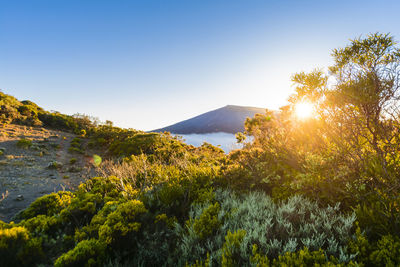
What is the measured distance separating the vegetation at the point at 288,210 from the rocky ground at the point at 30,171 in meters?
1.29

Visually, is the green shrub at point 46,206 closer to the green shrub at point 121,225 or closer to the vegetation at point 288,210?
the vegetation at point 288,210

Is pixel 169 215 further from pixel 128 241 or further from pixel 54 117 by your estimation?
pixel 54 117

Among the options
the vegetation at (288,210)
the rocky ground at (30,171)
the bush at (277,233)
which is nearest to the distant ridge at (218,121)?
the rocky ground at (30,171)

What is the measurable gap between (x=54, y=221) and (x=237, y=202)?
161 inches

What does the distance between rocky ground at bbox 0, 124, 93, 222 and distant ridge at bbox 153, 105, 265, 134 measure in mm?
81550

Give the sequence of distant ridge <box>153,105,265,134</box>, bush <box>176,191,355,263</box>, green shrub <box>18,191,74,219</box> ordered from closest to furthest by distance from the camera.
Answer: bush <box>176,191,355,263</box>, green shrub <box>18,191,74,219</box>, distant ridge <box>153,105,265,134</box>

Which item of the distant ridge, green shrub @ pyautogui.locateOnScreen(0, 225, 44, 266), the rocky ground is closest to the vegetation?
green shrub @ pyautogui.locateOnScreen(0, 225, 44, 266)

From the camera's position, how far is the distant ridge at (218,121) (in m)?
99.3

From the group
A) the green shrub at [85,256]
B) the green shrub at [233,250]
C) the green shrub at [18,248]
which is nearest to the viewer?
the green shrub at [233,250]

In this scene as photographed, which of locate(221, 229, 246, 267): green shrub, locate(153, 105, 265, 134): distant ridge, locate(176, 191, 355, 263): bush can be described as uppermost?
locate(153, 105, 265, 134): distant ridge

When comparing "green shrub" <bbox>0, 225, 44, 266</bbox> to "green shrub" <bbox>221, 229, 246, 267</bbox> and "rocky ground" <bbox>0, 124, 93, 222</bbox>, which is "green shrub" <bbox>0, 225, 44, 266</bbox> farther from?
"green shrub" <bbox>221, 229, 246, 267</bbox>

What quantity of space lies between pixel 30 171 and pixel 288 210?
13674 millimetres

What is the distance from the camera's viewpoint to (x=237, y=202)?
3611 mm

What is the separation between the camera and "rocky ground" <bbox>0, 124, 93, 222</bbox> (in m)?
6.30
